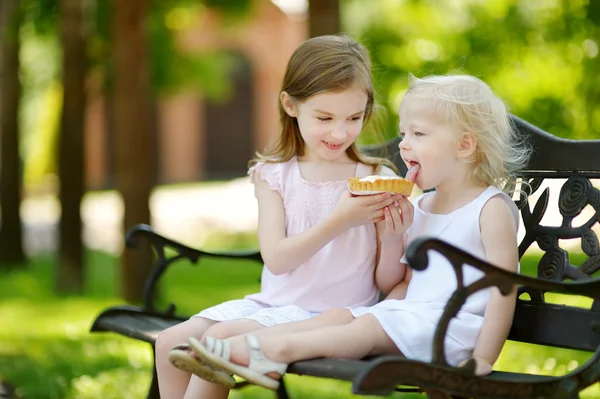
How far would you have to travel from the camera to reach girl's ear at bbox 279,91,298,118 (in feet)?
10.8

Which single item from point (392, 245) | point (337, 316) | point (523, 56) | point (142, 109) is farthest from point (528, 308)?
point (142, 109)

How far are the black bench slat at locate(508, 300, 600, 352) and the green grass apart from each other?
3.01 ft

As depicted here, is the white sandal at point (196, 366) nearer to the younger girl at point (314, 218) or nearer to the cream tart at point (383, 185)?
the younger girl at point (314, 218)

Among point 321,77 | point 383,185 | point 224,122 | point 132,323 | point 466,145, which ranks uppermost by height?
point 321,77

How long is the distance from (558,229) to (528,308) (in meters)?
0.28

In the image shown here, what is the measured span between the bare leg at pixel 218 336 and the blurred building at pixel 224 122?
2875cm

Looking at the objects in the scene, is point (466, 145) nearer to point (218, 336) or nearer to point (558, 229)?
point (558, 229)

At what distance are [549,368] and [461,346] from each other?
6.77ft

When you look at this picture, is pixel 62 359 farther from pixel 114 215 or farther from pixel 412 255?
pixel 114 215

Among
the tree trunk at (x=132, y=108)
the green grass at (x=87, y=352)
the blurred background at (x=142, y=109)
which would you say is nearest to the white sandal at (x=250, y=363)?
the blurred background at (x=142, y=109)

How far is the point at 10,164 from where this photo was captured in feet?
38.4

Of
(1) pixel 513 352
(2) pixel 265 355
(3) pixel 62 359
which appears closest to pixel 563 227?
(2) pixel 265 355

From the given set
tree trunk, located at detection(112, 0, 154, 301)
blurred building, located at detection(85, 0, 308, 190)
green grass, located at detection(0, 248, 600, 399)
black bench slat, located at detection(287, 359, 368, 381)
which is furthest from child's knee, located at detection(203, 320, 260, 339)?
blurred building, located at detection(85, 0, 308, 190)

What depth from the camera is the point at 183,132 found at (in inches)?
1276
